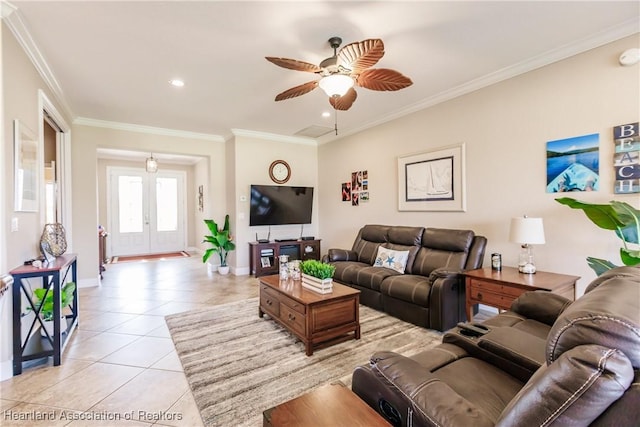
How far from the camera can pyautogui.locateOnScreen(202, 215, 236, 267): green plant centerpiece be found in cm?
576

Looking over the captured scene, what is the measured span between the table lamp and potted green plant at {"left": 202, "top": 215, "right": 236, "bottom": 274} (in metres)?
4.63

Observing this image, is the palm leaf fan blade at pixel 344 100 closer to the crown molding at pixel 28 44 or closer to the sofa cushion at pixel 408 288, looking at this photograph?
the sofa cushion at pixel 408 288

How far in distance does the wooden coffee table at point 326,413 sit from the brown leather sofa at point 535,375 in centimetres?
16

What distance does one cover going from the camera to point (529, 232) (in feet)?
9.07

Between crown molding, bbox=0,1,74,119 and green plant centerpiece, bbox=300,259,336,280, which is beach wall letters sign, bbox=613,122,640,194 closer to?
green plant centerpiece, bbox=300,259,336,280

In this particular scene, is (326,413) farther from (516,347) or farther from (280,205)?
(280,205)

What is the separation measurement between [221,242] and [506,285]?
4.74 metres

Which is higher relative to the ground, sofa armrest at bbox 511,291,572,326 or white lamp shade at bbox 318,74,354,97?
white lamp shade at bbox 318,74,354,97

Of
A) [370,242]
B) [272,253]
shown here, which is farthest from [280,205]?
[370,242]

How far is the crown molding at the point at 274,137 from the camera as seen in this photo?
5.66 m

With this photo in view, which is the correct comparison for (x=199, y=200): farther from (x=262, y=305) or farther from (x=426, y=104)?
(x=426, y=104)

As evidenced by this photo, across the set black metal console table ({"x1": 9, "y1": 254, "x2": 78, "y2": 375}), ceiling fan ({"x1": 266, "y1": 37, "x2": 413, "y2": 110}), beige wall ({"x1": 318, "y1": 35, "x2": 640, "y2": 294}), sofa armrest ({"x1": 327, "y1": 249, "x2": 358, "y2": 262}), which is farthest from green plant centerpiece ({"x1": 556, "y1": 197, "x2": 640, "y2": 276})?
black metal console table ({"x1": 9, "y1": 254, "x2": 78, "y2": 375})

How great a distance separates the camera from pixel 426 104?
422 centimetres

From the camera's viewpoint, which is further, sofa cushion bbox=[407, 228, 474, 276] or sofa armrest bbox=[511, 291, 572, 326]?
sofa cushion bbox=[407, 228, 474, 276]
